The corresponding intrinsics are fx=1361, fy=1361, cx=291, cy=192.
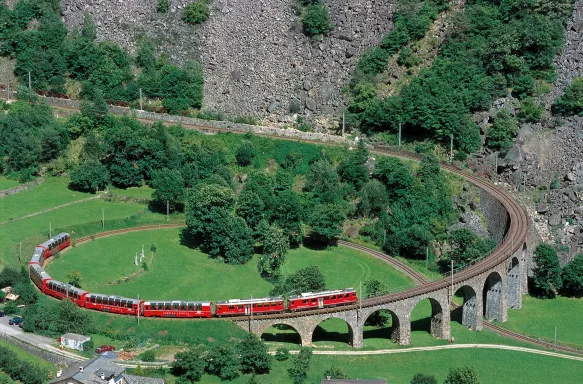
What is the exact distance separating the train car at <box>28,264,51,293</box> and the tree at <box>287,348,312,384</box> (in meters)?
31.5

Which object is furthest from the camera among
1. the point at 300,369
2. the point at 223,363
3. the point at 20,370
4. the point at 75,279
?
the point at 75,279

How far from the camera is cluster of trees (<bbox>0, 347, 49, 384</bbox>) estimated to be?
129m

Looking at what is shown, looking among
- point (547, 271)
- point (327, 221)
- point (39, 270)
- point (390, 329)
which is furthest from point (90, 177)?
point (547, 271)

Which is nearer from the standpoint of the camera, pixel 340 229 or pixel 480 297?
pixel 480 297

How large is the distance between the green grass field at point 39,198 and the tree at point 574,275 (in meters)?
62.6

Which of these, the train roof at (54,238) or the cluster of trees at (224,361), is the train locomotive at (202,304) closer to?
the cluster of trees at (224,361)

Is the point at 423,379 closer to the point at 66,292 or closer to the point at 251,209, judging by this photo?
the point at 251,209

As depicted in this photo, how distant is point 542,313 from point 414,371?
28608mm

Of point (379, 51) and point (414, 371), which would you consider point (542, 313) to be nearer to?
point (414, 371)

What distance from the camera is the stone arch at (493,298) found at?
528ft

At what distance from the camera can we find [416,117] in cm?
18662

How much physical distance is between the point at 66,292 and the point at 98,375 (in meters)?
24.7

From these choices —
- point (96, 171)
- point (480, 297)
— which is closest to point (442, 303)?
point (480, 297)

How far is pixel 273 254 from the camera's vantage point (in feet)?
532
